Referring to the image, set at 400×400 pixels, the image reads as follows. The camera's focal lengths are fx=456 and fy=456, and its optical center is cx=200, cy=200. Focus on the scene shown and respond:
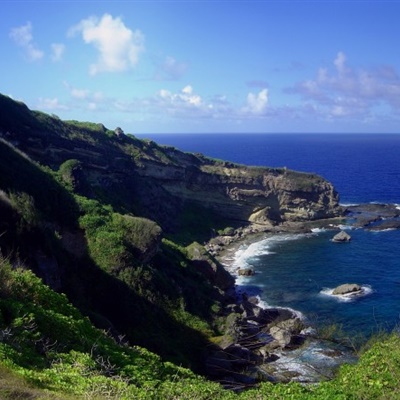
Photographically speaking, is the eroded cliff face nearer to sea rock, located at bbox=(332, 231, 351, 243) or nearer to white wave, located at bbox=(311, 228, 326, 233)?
white wave, located at bbox=(311, 228, 326, 233)

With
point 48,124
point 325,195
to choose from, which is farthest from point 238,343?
point 325,195

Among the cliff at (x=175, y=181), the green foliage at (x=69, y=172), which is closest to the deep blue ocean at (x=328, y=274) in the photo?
the cliff at (x=175, y=181)

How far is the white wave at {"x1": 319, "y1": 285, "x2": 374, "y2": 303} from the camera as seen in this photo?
160ft

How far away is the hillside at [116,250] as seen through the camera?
14328 mm

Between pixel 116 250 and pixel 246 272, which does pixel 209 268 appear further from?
pixel 116 250

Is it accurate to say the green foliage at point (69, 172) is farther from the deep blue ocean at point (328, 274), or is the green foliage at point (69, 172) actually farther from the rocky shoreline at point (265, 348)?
the deep blue ocean at point (328, 274)

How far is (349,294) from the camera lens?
163ft

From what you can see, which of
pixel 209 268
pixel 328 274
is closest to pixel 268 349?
pixel 209 268

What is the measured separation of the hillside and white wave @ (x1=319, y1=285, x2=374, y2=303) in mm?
10886

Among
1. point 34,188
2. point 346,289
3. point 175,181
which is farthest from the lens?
point 175,181

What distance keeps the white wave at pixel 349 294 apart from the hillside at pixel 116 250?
35.7 ft

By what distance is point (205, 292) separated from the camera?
4500 cm

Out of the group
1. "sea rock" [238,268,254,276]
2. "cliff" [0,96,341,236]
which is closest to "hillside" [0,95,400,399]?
"cliff" [0,96,341,236]

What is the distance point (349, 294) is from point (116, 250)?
1067 inches
